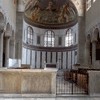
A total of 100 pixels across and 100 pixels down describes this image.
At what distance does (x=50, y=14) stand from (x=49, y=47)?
4896 millimetres

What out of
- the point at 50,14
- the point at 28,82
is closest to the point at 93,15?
the point at 50,14

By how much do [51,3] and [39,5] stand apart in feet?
5.46

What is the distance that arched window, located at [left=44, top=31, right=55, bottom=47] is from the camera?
3309cm

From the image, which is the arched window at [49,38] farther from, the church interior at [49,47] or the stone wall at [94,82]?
the stone wall at [94,82]

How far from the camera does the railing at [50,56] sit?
30663mm

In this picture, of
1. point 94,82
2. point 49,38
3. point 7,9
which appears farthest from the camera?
point 49,38

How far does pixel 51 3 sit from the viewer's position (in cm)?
3011

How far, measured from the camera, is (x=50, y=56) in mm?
32562

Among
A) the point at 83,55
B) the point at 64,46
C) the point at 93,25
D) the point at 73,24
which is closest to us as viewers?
the point at 93,25

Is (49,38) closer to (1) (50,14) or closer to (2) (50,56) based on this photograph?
(2) (50,56)

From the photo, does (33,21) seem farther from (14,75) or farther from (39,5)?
(14,75)

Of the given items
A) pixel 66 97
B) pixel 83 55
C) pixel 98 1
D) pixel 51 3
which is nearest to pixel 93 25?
pixel 98 1

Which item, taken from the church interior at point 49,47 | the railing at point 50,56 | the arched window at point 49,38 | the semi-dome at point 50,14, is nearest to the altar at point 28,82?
the church interior at point 49,47

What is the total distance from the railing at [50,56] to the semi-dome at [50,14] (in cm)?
332
